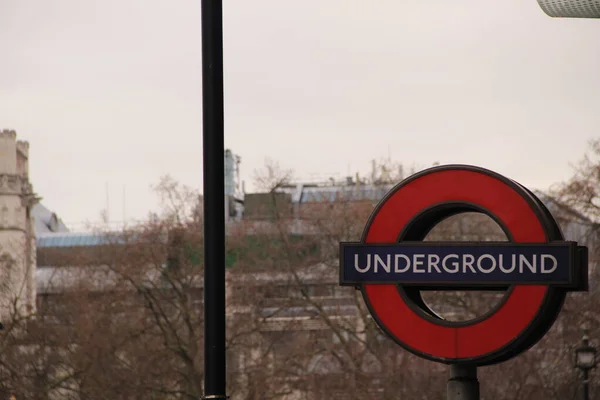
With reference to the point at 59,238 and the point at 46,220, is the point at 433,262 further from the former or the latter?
the point at 46,220

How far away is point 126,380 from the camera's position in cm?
4781

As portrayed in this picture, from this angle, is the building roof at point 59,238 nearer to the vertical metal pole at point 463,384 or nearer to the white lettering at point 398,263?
the white lettering at point 398,263

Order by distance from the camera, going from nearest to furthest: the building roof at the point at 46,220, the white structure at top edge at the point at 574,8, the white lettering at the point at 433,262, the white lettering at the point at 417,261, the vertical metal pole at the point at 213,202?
the vertical metal pole at the point at 213,202
the white structure at top edge at the point at 574,8
the white lettering at the point at 433,262
the white lettering at the point at 417,261
the building roof at the point at 46,220

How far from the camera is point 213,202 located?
10.5 m

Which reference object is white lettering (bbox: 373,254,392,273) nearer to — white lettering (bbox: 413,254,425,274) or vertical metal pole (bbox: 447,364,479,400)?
white lettering (bbox: 413,254,425,274)

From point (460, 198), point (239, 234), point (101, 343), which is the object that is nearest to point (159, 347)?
point (101, 343)

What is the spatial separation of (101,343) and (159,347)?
2.01 m

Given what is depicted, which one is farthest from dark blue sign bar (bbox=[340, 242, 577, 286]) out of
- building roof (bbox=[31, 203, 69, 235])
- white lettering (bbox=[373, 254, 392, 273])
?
building roof (bbox=[31, 203, 69, 235])

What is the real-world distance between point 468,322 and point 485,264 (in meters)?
0.48

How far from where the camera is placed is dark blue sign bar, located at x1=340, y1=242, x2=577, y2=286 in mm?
12242

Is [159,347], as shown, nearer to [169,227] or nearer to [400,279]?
[169,227]

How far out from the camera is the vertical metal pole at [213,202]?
33.3ft

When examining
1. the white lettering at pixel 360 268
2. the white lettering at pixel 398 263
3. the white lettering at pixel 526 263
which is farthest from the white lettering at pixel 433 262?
the white lettering at pixel 526 263

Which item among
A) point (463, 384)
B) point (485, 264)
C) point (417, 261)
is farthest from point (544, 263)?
point (463, 384)
